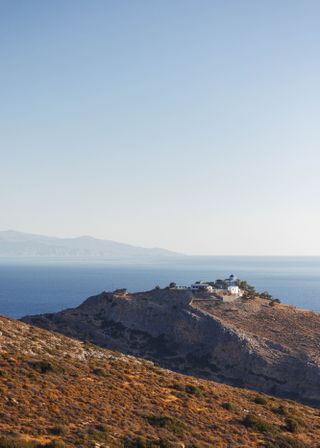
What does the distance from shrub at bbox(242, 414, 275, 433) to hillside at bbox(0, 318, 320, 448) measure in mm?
56

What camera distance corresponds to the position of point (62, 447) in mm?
19141

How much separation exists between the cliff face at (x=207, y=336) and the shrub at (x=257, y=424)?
116 ft

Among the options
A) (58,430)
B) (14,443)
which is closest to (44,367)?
(58,430)

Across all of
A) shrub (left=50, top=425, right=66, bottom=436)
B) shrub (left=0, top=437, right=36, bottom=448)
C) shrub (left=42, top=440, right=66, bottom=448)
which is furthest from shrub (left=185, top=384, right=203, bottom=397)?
shrub (left=0, top=437, right=36, bottom=448)

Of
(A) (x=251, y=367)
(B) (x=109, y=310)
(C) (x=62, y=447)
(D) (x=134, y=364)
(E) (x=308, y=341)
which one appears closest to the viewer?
(C) (x=62, y=447)

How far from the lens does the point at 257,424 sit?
28.0 meters

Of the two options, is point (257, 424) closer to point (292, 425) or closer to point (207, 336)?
point (292, 425)

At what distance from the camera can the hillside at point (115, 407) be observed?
70.5 ft

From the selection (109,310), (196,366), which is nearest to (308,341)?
→ (196,366)

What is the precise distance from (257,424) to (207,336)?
43.3 m

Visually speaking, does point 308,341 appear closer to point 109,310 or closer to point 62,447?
point 109,310

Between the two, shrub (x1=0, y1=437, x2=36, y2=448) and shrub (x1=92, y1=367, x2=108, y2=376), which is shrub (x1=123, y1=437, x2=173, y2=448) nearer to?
shrub (x1=0, y1=437, x2=36, y2=448)

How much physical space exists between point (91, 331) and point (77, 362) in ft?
135

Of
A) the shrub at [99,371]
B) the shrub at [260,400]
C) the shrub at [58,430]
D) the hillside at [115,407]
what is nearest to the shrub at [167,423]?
the hillside at [115,407]
